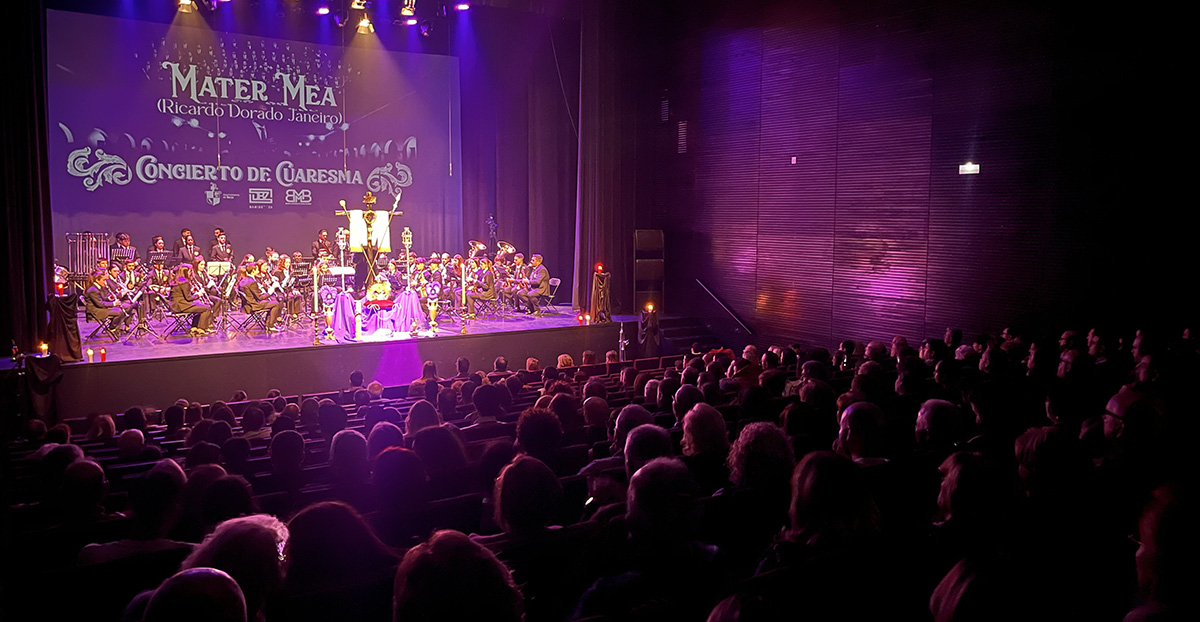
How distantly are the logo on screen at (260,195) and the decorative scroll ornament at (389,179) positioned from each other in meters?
1.87

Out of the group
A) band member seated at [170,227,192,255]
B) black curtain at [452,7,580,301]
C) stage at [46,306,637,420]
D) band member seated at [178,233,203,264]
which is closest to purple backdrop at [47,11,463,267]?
band member seated at [170,227,192,255]

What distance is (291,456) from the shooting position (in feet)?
12.6

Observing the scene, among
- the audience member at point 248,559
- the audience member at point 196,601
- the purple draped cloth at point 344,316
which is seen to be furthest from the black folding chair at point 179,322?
the audience member at point 196,601

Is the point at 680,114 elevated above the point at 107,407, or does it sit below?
above

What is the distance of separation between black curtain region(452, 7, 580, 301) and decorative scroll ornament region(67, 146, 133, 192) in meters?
6.16

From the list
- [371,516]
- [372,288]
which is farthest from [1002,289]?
[371,516]

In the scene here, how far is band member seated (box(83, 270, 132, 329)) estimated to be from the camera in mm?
10664

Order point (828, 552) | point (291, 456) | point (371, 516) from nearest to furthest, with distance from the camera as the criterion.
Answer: point (828, 552), point (371, 516), point (291, 456)

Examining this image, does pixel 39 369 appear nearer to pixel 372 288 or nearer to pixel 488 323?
pixel 372 288

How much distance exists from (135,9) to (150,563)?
14.3m

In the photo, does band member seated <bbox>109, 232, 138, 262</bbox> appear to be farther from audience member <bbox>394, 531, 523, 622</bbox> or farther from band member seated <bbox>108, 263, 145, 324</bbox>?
audience member <bbox>394, 531, 523, 622</bbox>

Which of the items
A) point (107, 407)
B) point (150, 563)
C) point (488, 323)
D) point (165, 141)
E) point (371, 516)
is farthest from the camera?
point (165, 141)

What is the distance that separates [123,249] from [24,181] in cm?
350

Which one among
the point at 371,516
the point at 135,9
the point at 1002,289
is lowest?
the point at 371,516
